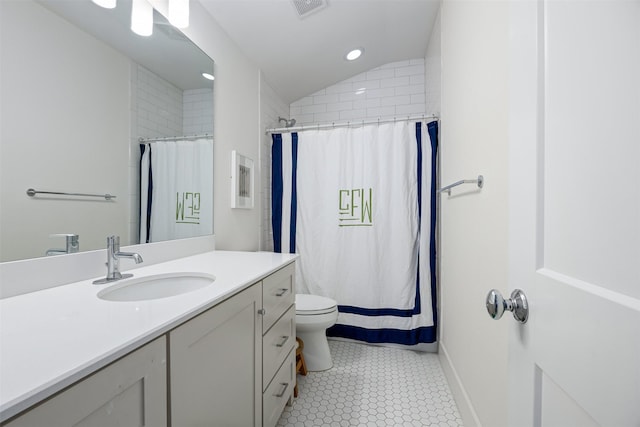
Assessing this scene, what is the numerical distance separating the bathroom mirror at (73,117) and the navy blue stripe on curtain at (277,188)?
41.5 inches

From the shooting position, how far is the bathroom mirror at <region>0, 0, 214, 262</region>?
838 millimetres

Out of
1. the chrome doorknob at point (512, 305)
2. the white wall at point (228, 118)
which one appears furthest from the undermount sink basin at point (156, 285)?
the chrome doorknob at point (512, 305)

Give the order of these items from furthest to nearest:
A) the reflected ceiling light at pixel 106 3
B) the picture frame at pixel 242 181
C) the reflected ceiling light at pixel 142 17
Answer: the picture frame at pixel 242 181, the reflected ceiling light at pixel 142 17, the reflected ceiling light at pixel 106 3

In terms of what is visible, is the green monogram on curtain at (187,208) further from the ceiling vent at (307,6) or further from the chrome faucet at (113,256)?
the ceiling vent at (307,6)

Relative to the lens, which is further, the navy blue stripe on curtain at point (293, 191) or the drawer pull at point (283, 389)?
the navy blue stripe on curtain at point (293, 191)

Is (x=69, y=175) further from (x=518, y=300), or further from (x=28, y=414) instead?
(x=518, y=300)

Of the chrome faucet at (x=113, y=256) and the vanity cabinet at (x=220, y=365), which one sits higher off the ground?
the chrome faucet at (x=113, y=256)

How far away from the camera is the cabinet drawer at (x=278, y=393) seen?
1179mm

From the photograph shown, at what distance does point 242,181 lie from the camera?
1.98 metres

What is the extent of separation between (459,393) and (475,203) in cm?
99

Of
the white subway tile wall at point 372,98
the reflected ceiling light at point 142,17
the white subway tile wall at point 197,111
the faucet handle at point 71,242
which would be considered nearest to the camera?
the faucet handle at point 71,242

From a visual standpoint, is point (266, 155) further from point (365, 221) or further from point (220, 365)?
point (220, 365)

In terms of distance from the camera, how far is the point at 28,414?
1.30 feet

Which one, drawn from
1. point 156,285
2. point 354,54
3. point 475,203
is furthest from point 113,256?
point 354,54
